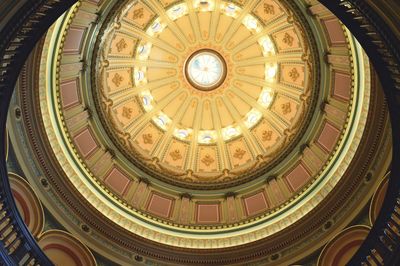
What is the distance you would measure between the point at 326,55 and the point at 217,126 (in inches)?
306

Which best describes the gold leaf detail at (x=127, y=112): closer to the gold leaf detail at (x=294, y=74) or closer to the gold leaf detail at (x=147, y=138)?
the gold leaf detail at (x=147, y=138)

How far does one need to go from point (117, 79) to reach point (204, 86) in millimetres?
5331

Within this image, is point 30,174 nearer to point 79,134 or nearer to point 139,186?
point 79,134

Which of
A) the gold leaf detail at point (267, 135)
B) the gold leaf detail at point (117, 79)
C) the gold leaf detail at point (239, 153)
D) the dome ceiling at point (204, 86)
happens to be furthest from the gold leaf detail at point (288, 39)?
the gold leaf detail at point (117, 79)

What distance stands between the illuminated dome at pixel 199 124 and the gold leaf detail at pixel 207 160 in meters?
0.07

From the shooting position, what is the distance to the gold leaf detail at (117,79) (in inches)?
802

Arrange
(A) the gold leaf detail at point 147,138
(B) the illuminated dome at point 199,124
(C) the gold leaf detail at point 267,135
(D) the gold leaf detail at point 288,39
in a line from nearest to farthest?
1. (B) the illuminated dome at point 199,124
2. (D) the gold leaf detail at point 288,39
3. (C) the gold leaf detail at point 267,135
4. (A) the gold leaf detail at point 147,138

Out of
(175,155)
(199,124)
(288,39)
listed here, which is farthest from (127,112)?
(288,39)

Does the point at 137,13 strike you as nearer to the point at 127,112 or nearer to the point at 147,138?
the point at 127,112

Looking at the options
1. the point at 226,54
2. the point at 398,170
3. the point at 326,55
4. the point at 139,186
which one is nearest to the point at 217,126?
the point at 226,54

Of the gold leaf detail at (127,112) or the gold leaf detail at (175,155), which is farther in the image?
the gold leaf detail at (175,155)

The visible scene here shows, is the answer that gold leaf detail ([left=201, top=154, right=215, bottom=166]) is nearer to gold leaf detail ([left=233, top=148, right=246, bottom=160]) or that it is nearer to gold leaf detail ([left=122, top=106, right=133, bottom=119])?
gold leaf detail ([left=233, top=148, right=246, bottom=160])

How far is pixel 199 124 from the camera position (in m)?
23.4

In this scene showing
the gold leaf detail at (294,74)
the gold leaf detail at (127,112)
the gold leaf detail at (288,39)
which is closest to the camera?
the gold leaf detail at (288,39)
